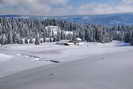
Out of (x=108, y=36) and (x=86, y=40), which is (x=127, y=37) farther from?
(x=86, y=40)

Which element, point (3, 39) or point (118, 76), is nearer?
point (118, 76)

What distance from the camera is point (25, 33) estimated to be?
6812 cm

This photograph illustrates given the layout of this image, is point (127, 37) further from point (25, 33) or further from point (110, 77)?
point (110, 77)

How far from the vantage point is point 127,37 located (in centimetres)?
6141

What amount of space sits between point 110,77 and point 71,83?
8.31 ft

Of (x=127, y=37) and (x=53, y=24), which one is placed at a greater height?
(x=53, y=24)

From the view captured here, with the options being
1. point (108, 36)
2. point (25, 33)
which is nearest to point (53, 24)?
point (25, 33)

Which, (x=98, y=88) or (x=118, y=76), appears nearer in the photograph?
(x=98, y=88)

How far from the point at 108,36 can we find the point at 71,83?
61.5 m

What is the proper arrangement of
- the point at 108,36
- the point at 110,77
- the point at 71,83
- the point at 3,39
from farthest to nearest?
1. the point at 108,36
2. the point at 3,39
3. the point at 110,77
4. the point at 71,83

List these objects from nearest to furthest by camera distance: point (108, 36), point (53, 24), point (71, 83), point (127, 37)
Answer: point (71, 83), point (127, 37), point (108, 36), point (53, 24)

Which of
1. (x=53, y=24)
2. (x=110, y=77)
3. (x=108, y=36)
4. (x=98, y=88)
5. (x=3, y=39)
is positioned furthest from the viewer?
(x=53, y=24)

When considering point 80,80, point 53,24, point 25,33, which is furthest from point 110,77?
point 53,24

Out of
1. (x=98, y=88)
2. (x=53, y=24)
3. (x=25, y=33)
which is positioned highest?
(x=53, y=24)
